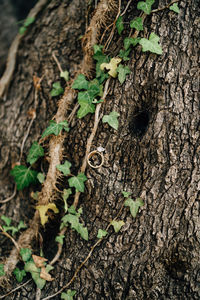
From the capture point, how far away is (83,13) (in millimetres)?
1934

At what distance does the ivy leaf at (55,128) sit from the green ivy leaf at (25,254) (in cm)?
79

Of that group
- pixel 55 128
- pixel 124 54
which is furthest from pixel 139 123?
pixel 55 128

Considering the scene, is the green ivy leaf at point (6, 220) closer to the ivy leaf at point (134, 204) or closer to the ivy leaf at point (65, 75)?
the ivy leaf at point (134, 204)

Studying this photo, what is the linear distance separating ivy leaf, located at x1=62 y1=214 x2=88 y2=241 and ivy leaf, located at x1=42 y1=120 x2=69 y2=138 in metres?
0.55

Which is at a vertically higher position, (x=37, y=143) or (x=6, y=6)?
(x=6, y=6)

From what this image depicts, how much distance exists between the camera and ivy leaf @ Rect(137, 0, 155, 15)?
1500mm

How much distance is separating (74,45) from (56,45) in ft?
0.53

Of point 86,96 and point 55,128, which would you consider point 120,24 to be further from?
point 55,128

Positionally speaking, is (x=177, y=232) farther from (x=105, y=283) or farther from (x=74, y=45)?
(x=74, y=45)

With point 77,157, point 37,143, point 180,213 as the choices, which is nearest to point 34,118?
point 37,143

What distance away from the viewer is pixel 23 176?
5.96 ft

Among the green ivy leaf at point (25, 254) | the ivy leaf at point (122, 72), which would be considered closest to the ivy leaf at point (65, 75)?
the ivy leaf at point (122, 72)

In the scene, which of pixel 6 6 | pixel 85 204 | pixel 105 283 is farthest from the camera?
pixel 6 6

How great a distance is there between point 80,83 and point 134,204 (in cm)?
87
